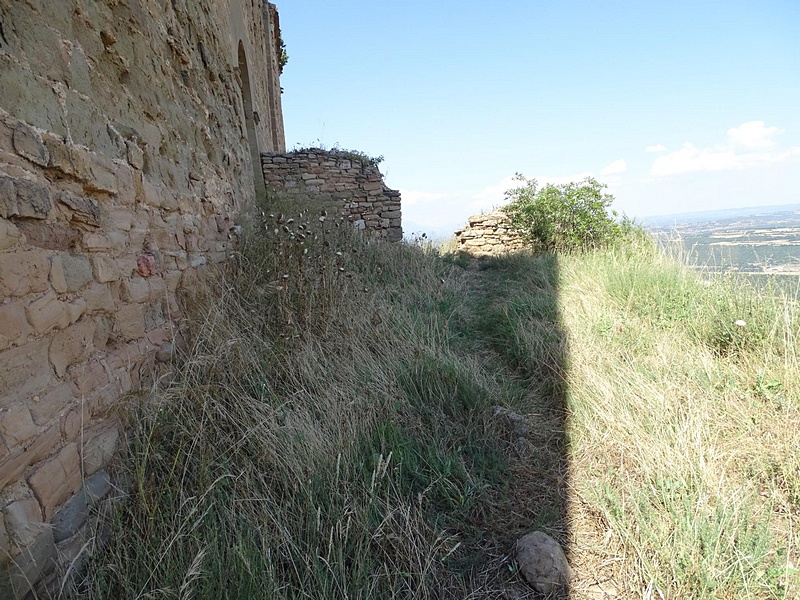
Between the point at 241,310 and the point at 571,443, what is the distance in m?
2.22

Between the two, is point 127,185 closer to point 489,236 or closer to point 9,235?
point 9,235

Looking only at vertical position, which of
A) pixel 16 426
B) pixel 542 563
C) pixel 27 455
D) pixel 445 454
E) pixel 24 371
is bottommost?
pixel 542 563

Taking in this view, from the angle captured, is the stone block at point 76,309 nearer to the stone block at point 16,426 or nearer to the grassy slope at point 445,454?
the stone block at point 16,426

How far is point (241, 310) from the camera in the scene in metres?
2.88

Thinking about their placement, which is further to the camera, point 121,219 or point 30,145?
point 121,219

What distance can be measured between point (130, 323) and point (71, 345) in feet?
1.43

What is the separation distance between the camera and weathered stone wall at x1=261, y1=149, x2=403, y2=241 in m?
7.01

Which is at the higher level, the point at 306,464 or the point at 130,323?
the point at 130,323

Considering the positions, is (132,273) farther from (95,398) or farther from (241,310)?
(241,310)

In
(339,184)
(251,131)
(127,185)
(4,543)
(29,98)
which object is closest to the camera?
(4,543)

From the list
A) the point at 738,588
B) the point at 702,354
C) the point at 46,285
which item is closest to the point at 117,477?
the point at 46,285

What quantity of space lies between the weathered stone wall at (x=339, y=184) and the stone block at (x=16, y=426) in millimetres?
5631

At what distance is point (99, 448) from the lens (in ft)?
5.49

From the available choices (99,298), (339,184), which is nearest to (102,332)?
(99,298)
